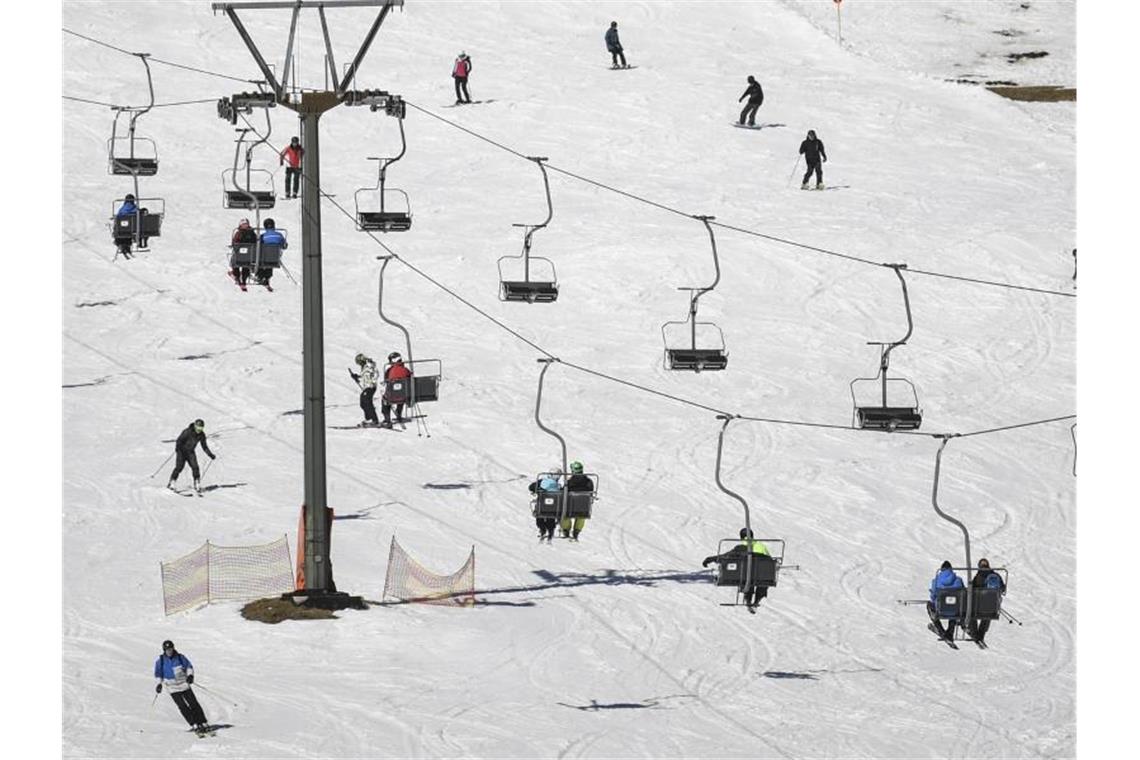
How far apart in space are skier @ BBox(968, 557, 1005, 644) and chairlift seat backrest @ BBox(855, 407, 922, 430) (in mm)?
4640

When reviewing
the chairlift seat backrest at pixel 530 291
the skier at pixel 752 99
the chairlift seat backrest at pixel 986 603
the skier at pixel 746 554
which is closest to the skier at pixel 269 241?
the chairlift seat backrest at pixel 530 291

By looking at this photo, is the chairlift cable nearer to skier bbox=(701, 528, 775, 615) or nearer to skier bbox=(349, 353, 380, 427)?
skier bbox=(349, 353, 380, 427)

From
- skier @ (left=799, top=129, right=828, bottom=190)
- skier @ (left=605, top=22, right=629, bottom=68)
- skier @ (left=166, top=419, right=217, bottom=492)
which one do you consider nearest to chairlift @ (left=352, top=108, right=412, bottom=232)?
skier @ (left=166, top=419, right=217, bottom=492)

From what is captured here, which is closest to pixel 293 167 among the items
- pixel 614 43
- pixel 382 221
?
pixel 382 221

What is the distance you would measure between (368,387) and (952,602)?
12745mm

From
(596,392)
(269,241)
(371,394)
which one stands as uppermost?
(269,241)

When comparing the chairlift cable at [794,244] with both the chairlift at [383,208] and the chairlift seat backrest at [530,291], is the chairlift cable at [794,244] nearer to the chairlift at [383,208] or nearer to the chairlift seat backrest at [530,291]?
the chairlift at [383,208]

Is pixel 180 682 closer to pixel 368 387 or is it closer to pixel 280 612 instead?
pixel 280 612

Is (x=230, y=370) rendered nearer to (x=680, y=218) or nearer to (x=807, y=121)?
(x=680, y=218)

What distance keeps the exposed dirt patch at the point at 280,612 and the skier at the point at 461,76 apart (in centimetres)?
2503

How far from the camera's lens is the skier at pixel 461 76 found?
169 feet

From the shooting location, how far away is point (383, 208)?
128 feet

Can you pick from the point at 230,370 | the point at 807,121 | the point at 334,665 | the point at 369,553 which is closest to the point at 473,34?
the point at 807,121

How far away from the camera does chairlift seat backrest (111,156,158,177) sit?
35.5 metres
